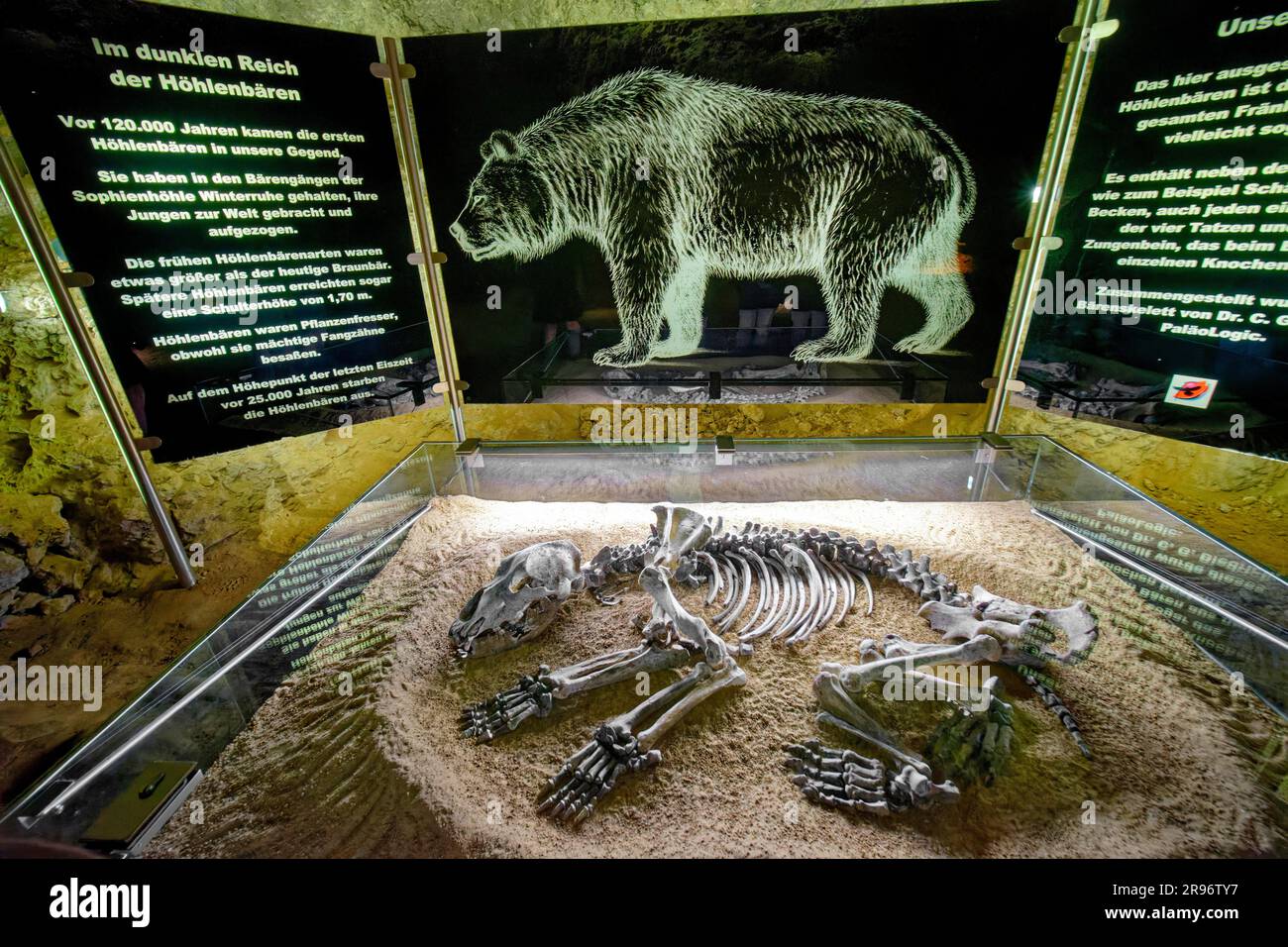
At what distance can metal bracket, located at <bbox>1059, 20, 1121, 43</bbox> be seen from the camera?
10.9ft

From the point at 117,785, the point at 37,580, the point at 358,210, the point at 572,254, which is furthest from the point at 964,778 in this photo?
the point at 37,580

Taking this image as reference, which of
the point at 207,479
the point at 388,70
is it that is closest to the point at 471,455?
the point at 207,479

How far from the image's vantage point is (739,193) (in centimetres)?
399

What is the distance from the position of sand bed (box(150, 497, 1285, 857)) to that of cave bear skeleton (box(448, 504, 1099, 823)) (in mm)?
66

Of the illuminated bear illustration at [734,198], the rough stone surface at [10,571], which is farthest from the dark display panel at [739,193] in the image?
the rough stone surface at [10,571]

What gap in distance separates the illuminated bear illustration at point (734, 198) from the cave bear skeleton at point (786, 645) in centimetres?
198

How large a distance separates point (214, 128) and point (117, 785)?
342cm

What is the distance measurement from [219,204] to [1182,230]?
582cm

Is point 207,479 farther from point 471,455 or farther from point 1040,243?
point 1040,243

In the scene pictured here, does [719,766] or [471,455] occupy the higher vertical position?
[471,455]

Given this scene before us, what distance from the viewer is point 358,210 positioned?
150 inches

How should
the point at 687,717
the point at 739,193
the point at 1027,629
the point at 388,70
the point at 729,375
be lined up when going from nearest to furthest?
the point at 687,717, the point at 1027,629, the point at 388,70, the point at 739,193, the point at 729,375

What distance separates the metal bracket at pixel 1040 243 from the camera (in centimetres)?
382

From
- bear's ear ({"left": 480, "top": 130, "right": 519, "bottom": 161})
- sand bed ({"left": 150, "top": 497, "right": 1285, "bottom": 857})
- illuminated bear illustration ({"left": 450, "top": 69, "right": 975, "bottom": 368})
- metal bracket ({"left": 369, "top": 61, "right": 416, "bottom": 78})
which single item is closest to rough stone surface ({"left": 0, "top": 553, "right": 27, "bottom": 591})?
sand bed ({"left": 150, "top": 497, "right": 1285, "bottom": 857})
